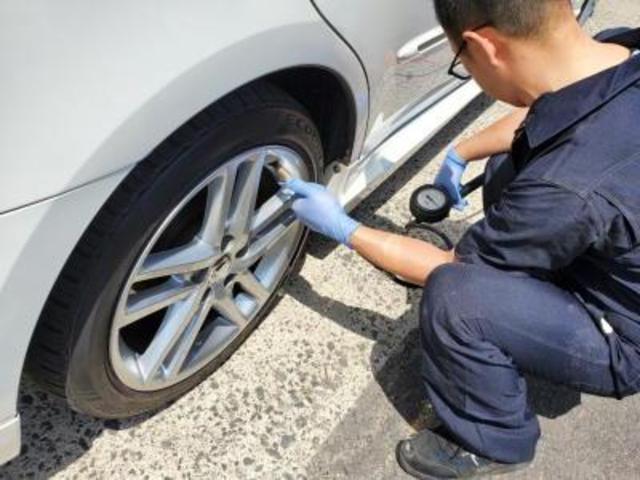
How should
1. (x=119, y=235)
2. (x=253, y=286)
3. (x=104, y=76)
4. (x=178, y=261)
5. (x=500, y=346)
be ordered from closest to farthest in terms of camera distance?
1. (x=104, y=76)
2. (x=119, y=235)
3. (x=178, y=261)
4. (x=500, y=346)
5. (x=253, y=286)

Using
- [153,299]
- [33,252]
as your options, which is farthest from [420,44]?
[33,252]

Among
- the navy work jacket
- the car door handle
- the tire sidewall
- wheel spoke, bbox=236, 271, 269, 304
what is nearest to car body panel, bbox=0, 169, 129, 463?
the tire sidewall

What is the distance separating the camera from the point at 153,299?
152 cm

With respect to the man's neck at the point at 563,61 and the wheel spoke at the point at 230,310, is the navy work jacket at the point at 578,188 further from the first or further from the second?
the wheel spoke at the point at 230,310

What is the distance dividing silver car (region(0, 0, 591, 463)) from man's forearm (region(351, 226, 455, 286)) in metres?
0.21

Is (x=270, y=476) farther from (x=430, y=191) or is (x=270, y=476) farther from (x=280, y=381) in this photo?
(x=430, y=191)

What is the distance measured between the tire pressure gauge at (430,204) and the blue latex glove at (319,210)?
364 millimetres

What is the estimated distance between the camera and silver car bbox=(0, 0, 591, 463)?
1071 millimetres

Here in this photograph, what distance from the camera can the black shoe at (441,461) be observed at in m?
1.79

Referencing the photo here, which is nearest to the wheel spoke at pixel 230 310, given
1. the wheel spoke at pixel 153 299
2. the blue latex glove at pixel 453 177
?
the wheel spoke at pixel 153 299

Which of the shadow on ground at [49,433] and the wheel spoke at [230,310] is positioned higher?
the wheel spoke at [230,310]

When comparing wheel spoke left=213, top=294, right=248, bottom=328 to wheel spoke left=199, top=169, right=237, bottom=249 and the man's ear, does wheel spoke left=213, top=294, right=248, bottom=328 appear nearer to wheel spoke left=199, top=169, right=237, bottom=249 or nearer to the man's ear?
wheel spoke left=199, top=169, right=237, bottom=249

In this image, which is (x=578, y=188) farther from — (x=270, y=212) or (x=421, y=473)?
(x=421, y=473)

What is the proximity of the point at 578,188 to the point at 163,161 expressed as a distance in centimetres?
73
